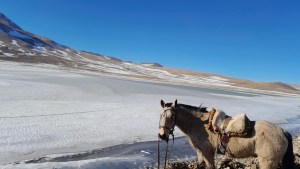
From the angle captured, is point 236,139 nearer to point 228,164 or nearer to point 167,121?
point 167,121

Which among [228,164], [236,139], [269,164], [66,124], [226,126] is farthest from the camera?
[66,124]

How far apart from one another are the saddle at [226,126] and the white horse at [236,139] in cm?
10

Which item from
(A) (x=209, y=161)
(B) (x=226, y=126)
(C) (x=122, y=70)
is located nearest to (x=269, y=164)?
(B) (x=226, y=126)

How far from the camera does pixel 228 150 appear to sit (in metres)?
6.91

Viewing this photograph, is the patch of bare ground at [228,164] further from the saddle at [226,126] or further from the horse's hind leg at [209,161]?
the saddle at [226,126]

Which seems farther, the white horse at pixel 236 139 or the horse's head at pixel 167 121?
the horse's head at pixel 167 121

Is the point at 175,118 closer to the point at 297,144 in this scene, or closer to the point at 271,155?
the point at 271,155

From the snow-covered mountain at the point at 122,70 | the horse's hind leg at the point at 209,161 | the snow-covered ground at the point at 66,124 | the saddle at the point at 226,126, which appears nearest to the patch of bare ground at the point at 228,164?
the snow-covered ground at the point at 66,124

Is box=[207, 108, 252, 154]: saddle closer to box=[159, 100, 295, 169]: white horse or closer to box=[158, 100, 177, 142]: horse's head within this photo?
box=[159, 100, 295, 169]: white horse

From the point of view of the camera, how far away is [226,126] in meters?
6.93

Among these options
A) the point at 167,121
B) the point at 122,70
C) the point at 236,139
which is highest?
the point at 122,70

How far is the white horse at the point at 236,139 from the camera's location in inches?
252

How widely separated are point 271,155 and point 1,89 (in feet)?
56.6

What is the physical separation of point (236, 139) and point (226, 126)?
12.8 inches
